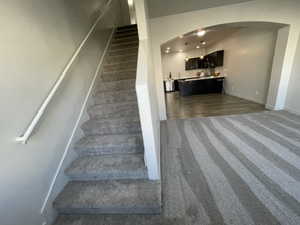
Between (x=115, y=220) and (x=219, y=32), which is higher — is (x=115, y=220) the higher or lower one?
the lower one

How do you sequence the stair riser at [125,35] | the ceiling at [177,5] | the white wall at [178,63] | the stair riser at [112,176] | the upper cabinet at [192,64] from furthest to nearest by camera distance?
1. the white wall at [178,63]
2. the upper cabinet at [192,64]
3. the stair riser at [125,35]
4. the ceiling at [177,5]
5. the stair riser at [112,176]

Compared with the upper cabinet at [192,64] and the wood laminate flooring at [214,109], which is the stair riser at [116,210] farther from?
the upper cabinet at [192,64]

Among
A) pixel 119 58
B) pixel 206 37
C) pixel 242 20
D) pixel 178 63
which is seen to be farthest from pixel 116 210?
pixel 178 63

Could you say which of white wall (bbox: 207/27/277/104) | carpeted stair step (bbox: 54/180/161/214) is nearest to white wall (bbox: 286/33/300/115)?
white wall (bbox: 207/27/277/104)

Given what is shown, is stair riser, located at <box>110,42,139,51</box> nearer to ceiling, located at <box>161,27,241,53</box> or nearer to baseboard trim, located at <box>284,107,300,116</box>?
ceiling, located at <box>161,27,241,53</box>

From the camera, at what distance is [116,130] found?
2115 millimetres

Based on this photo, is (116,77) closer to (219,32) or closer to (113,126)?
(113,126)

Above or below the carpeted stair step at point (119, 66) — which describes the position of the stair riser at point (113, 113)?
below

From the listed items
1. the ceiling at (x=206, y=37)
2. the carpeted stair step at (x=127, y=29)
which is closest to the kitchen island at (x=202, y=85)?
the ceiling at (x=206, y=37)

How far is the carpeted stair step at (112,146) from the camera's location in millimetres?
1861

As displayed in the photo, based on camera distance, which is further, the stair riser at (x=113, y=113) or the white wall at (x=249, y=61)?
the white wall at (x=249, y=61)

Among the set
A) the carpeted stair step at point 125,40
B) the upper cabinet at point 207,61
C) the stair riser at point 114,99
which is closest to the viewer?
the stair riser at point 114,99

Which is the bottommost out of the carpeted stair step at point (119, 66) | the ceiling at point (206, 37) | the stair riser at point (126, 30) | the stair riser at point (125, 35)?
the carpeted stair step at point (119, 66)

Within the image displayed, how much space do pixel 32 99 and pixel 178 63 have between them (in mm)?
10191
